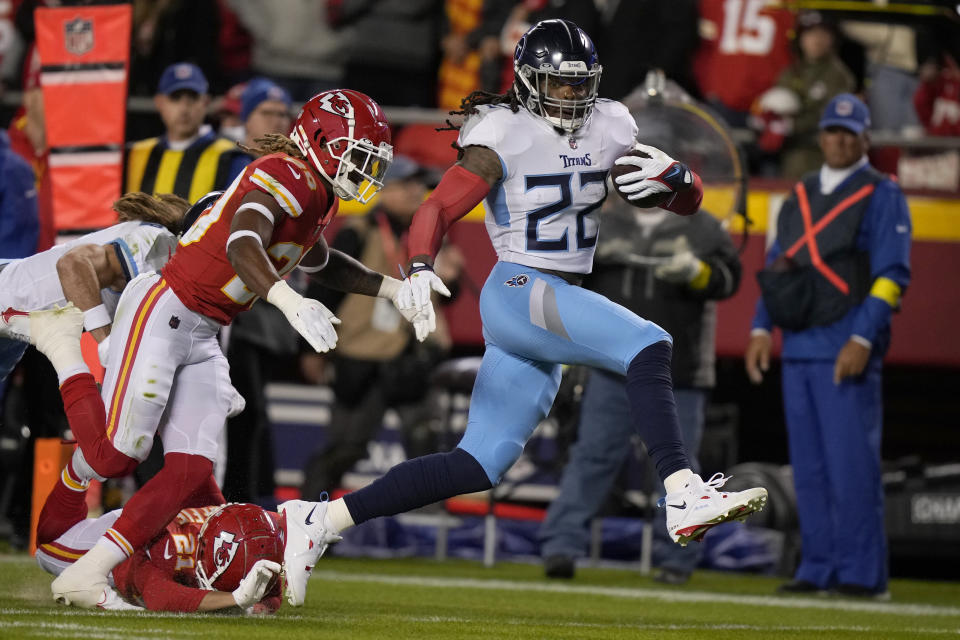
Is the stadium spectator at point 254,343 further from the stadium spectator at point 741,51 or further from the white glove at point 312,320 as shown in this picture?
the stadium spectator at point 741,51

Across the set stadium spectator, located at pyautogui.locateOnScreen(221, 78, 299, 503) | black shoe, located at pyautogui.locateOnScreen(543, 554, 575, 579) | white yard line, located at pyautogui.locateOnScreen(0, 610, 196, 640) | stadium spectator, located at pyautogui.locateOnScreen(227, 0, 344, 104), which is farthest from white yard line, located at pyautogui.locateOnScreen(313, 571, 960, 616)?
stadium spectator, located at pyautogui.locateOnScreen(227, 0, 344, 104)

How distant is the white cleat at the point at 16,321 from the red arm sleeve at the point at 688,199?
2.15 meters

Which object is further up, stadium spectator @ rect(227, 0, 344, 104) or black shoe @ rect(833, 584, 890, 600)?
stadium spectator @ rect(227, 0, 344, 104)

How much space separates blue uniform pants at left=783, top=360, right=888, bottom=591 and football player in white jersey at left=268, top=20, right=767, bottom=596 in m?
2.06

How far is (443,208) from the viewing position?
15.8 feet

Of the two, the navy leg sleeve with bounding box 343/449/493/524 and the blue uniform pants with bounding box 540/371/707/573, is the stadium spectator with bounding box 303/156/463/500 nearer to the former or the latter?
the blue uniform pants with bounding box 540/371/707/573

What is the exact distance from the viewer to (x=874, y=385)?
6984mm

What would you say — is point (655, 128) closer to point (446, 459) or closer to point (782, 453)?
point (446, 459)

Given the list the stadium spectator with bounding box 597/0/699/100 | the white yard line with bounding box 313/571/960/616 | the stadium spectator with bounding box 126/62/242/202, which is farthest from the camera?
the stadium spectator with bounding box 597/0/699/100

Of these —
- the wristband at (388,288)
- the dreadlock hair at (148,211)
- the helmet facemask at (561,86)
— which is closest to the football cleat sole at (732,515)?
the wristband at (388,288)

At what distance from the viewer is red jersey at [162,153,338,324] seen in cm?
473

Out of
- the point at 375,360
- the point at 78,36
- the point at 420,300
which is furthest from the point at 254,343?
the point at 420,300

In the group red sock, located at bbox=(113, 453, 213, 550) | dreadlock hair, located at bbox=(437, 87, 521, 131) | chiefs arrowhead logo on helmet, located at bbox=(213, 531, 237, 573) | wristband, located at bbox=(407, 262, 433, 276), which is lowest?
chiefs arrowhead logo on helmet, located at bbox=(213, 531, 237, 573)

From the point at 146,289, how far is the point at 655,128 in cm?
295
